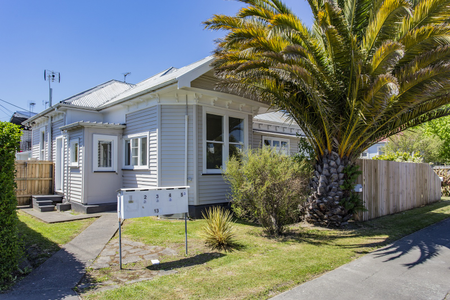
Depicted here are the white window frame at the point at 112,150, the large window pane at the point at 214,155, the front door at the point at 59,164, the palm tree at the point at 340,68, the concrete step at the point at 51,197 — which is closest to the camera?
the palm tree at the point at 340,68

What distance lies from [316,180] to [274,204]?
1.93 m

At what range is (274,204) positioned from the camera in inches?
267

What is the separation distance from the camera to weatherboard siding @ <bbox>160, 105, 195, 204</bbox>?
9383 millimetres

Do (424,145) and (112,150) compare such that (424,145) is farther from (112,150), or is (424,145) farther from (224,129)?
(112,150)

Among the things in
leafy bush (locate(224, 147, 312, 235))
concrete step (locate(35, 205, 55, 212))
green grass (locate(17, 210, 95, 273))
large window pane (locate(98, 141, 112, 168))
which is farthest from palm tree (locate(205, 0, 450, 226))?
concrete step (locate(35, 205, 55, 212))

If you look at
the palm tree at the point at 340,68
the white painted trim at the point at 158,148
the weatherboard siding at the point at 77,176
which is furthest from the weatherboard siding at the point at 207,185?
the weatherboard siding at the point at 77,176

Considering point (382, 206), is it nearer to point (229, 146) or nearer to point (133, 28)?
point (229, 146)

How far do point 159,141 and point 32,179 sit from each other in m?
6.91

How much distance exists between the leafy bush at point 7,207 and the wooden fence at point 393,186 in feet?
27.7

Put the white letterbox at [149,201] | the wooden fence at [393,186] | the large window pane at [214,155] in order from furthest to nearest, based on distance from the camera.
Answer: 1. the large window pane at [214,155]
2. the wooden fence at [393,186]
3. the white letterbox at [149,201]

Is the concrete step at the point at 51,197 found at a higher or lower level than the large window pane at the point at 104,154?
lower

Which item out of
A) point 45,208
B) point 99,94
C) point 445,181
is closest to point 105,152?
point 45,208

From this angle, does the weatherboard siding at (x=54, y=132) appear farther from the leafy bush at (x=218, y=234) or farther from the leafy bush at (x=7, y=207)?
the leafy bush at (x=218, y=234)

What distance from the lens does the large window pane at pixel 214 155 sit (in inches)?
388
